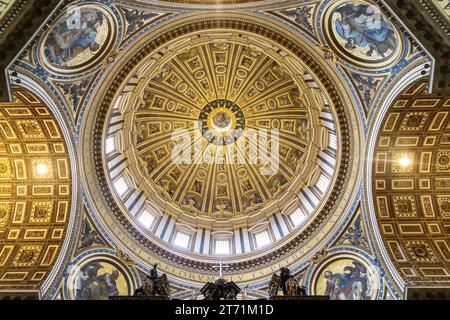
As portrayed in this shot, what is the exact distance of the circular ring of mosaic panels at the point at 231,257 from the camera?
18109 mm

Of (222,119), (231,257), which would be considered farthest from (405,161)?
(222,119)

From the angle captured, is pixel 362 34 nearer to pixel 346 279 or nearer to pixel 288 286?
pixel 288 286

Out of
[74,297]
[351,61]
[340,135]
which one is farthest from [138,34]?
[74,297]

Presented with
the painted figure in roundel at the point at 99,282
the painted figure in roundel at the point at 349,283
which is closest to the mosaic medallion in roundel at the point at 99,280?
the painted figure in roundel at the point at 99,282

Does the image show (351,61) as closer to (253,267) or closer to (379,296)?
(379,296)

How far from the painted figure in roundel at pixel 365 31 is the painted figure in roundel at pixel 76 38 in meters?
9.46

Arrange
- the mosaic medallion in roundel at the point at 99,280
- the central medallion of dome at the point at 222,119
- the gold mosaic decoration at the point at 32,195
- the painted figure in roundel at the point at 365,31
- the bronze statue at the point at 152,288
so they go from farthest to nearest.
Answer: the central medallion of dome at the point at 222,119, the mosaic medallion in roundel at the point at 99,280, the gold mosaic decoration at the point at 32,195, the bronze statue at the point at 152,288, the painted figure in roundel at the point at 365,31

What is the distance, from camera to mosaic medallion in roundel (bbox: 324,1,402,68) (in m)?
14.8

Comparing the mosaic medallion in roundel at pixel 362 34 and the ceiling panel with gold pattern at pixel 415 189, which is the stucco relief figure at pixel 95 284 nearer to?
the ceiling panel with gold pattern at pixel 415 189

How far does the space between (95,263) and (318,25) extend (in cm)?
1458

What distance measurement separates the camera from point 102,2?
15.7 meters

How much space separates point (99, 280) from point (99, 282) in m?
0.09

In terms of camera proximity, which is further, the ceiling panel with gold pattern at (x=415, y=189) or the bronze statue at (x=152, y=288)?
the ceiling panel with gold pattern at (x=415, y=189)

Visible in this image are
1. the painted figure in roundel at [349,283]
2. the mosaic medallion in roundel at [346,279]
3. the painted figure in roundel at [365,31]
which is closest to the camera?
the painted figure in roundel at [365,31]
